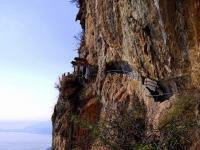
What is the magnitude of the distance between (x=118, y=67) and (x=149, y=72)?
4837 mm

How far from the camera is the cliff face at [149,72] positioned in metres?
12.8

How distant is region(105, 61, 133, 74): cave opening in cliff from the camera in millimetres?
18903

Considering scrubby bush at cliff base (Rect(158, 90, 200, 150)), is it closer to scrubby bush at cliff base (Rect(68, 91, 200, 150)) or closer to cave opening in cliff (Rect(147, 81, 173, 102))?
scrubby bush at cliff base (Rect(68, 91, 200, 150))

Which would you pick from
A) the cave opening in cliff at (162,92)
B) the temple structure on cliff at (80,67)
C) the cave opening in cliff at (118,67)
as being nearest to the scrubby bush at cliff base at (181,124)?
the cave opening in cliff at (162,92)

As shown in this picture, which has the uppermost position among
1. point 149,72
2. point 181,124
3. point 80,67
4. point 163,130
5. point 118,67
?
point 80,67

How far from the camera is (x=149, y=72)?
15477 mm

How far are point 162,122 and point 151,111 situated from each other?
263cm

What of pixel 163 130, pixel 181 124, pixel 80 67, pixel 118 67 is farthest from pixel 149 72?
pixel 80 67

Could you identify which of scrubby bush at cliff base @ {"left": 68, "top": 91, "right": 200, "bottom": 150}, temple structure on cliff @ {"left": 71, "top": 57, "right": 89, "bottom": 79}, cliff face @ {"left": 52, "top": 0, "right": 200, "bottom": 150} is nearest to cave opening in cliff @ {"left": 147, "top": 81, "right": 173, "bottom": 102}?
cliff face @ {"left": 52, "top": 0, "right": 200, "bottom": 150}

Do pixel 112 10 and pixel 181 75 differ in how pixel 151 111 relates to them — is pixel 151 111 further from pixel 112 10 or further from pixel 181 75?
pixel 112 10

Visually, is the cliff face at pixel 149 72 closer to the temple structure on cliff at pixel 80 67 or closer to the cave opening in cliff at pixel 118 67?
the cave opening in cliff at pixel 118 67

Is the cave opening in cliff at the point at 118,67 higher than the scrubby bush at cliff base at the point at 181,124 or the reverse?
higher

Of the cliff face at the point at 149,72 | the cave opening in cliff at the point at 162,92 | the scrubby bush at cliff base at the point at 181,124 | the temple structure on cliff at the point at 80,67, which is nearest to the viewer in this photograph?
the scrubby bush at cliff base at the point at 181,124

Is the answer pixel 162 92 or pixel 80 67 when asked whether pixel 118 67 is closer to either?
pixel 162 92
